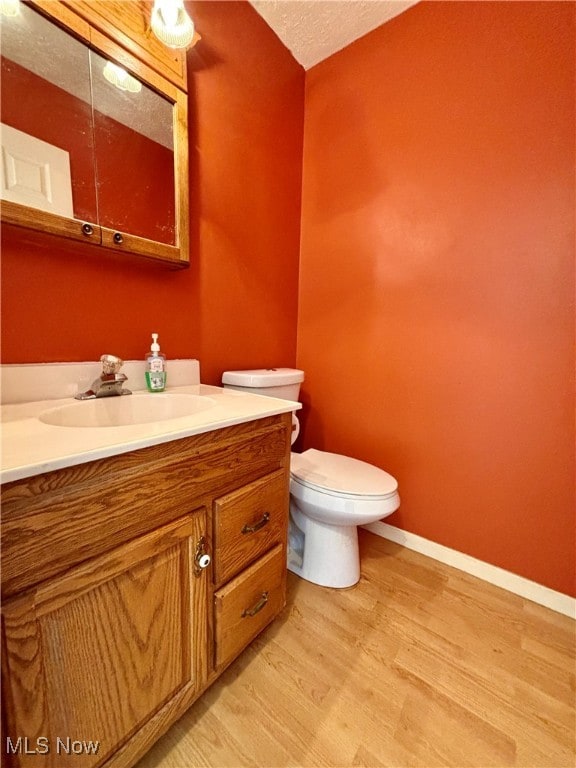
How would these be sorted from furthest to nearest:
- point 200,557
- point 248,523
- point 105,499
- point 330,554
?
1. point 330,554
2. point 248,523
3. point 200,557
4. point 105,499

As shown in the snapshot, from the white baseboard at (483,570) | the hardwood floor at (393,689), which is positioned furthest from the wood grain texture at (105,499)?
the white baseboard at (483,570)

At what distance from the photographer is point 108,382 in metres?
0.89

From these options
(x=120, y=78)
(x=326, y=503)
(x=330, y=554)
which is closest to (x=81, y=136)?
(x=120, y=78)

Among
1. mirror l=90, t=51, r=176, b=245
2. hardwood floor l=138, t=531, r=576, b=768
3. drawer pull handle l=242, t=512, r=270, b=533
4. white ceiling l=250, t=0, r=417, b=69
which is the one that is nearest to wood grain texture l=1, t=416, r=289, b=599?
drawer pull handle l=242, t=512, r=270, b=533

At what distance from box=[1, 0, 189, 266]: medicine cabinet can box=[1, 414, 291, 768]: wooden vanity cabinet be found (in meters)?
0.67

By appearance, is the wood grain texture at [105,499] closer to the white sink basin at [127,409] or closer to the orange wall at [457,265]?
the white sink basin at [127,409]

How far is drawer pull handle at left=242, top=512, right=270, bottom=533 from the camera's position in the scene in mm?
795

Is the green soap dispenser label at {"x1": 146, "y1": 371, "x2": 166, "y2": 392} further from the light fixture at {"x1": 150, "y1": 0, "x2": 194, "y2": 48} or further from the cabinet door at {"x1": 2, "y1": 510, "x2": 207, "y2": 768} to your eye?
the light fixture at {"x1": 150, "y1": 0, "x2": 194, "y2": 48}

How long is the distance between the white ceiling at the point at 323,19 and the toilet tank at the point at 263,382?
4.92 feet

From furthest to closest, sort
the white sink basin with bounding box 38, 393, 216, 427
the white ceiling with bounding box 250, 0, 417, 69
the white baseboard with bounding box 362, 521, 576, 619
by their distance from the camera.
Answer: the white ceiling with bounding box 250, 0, 417, 69
the white baseboard with bounding box 362, 521, 576, 619
the white sink basin with bounding box 38, 393, 216, 427

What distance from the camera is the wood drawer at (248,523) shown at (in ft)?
2.40

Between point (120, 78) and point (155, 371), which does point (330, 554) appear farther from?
point (120, 78)

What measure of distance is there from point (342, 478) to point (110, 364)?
0.87 m

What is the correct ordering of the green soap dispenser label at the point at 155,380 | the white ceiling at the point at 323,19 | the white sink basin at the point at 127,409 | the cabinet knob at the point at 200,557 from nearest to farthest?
the cabinet knob at the point at 200,557
the white sink basin at the point at 127,409
the green soap dispenser label at the point at 155,380
the white ceiling at the point at 323,19
